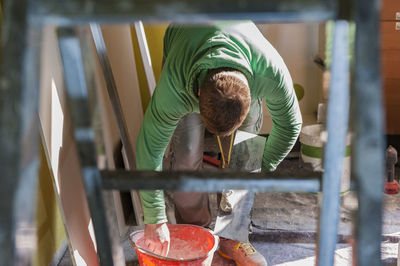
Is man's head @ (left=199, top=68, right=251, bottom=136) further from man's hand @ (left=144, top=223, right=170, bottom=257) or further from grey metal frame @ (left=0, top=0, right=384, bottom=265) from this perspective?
grey metal frame @ (left=0, top=0, right=384, bottom=265)

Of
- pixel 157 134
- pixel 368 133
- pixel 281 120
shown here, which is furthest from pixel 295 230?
pixel 368 133

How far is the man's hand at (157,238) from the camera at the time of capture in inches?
70.2

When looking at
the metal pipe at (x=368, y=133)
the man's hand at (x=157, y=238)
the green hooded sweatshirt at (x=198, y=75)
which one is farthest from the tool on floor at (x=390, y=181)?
the metal pipe at (x=368, y=133)

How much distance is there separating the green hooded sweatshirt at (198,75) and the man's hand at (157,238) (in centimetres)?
9

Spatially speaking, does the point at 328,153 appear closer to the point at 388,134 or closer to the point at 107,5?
the point at 107,5

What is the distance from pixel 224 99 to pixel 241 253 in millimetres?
1009

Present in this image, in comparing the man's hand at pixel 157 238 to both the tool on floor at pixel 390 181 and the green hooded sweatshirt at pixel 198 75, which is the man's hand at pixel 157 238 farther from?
the tool on floor at pixel 390 181

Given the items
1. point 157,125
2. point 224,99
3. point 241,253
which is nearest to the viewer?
point 224,99

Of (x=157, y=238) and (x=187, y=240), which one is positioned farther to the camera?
(x=187, y=240)

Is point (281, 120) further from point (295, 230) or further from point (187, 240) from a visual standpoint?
point (295, 230)

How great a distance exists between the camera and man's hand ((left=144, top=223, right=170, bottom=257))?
1.78 meters

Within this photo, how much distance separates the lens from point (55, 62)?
1.74 meters

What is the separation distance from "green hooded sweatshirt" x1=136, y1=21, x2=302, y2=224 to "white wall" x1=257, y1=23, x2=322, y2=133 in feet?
5.25

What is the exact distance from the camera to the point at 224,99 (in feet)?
4.43
